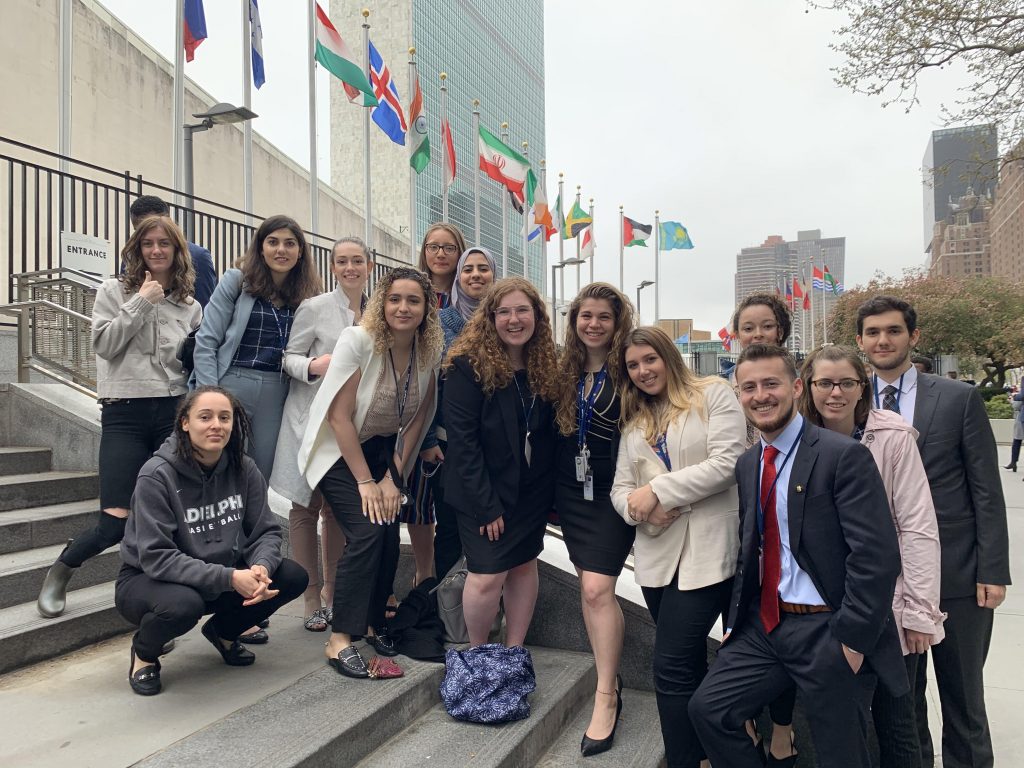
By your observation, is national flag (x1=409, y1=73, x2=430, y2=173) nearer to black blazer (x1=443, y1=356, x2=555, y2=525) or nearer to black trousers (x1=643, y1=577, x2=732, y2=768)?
black blazer (x1=443, y1=356, x2=555, y2=525)

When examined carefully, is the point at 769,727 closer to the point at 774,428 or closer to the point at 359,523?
the point at 774,428

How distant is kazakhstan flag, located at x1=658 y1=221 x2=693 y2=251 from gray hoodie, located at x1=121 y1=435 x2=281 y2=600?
916 inches

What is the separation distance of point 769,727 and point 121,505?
11.0ft

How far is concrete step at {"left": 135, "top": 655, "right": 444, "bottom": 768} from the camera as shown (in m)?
2.40

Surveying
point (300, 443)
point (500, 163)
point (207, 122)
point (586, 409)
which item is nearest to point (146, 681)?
point (300, 443)

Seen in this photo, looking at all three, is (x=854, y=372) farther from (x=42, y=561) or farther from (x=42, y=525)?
(x=42, y=525)

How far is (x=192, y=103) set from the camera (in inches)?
582

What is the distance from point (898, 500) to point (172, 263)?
359 cm

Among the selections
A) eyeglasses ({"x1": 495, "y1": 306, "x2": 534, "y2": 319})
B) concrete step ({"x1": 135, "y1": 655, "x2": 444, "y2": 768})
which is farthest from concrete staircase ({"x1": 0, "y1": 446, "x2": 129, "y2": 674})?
eyeglasses ({"x1": 495, "y1": 306, "x2": 534, "y2": 319})

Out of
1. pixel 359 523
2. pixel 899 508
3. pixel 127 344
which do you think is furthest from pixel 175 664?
pixel 899 508

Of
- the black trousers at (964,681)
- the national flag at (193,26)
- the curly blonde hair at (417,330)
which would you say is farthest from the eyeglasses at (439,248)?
the national flag at (193,26)

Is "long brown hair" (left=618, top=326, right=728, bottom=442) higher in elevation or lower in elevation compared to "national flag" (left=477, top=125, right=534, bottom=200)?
lower

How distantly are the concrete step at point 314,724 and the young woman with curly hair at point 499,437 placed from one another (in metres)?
0.52

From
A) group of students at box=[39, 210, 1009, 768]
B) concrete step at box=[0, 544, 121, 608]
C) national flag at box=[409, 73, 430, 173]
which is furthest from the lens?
national flag at box=[409, 73, 430, 173]
